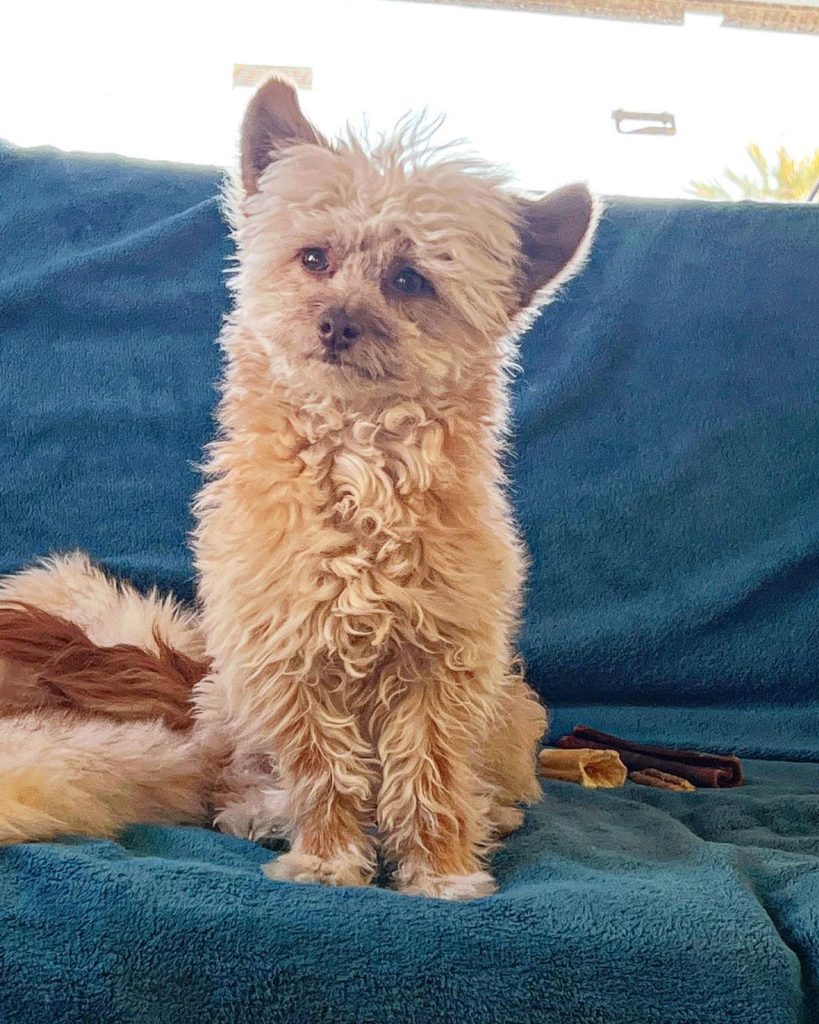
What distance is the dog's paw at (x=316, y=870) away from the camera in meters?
0.90

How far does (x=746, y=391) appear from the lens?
62.4 inches

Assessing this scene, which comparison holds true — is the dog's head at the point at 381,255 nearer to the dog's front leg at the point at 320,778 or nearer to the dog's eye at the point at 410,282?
the dog's eye at the point at 410,282

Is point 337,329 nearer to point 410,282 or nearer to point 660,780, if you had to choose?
point 410,282

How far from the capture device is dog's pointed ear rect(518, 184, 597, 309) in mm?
1064

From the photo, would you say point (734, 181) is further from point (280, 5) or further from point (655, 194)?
point (280, 5)

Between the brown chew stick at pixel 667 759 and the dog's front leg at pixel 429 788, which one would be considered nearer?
the dog's front leg at pixel 429 788

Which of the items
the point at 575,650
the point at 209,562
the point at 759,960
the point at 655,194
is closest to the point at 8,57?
the point at 655,194

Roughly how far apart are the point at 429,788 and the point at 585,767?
1.51 ft

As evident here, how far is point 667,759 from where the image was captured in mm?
1390

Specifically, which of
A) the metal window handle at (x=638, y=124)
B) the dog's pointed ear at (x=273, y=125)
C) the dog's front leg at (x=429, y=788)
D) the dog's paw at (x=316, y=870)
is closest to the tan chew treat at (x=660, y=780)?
the dog's front leg at (x=429, y=788)

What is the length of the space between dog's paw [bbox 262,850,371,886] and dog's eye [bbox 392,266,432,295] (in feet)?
1.85

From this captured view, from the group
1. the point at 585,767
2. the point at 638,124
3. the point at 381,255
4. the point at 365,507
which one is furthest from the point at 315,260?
the point at 638,124

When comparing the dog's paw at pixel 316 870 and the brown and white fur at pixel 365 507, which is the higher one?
the brown and white fur at pixel 365 507

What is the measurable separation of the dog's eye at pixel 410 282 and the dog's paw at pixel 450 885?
576 millimetres
